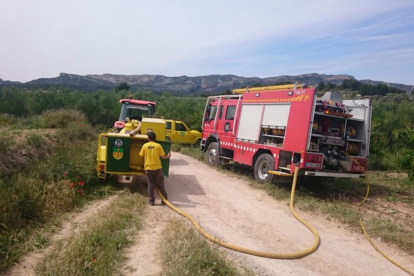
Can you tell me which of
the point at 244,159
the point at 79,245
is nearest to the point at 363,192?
the point at 244,159

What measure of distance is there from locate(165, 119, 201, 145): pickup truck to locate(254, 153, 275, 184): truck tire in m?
9.73

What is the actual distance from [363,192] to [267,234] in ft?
17.5

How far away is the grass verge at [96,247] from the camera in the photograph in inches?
172

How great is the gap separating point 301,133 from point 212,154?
17.8 ft

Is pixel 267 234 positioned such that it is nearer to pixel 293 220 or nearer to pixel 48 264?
pixel 293 220

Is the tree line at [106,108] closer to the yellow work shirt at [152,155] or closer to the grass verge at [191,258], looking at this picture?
the yellow work shirt at [152,155]

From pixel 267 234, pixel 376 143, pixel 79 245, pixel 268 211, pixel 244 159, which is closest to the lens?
pixel 79 245

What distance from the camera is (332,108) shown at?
9.56 meters

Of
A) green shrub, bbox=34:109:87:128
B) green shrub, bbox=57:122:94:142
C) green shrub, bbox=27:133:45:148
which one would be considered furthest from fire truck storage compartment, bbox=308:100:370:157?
green shrub, bbox=34:109:87:128

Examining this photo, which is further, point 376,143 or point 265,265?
point 376,143

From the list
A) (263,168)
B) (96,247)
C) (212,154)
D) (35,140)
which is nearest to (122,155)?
(35,140)

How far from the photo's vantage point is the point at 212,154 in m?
13.9

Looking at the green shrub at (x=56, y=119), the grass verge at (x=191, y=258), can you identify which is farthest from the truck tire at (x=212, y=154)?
the grass verge at (x=191, y=258)

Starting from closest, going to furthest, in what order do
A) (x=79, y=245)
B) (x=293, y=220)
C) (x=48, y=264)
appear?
(x=48, y=264)
(x=79, y=245)
(x=293, y=220)
